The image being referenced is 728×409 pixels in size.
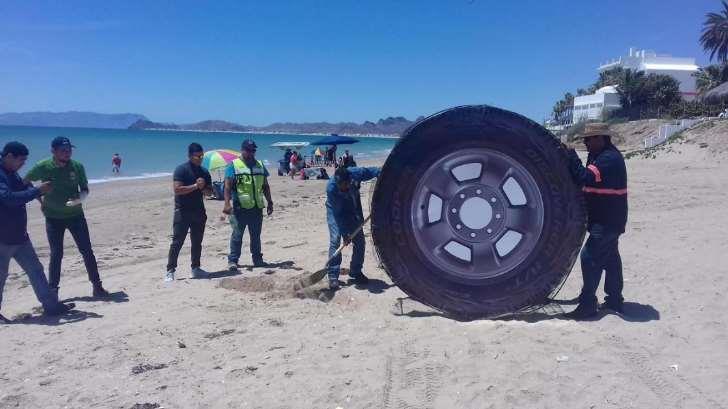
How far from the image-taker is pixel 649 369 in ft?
11.7

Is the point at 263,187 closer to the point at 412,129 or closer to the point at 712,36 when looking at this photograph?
the point at 412,129

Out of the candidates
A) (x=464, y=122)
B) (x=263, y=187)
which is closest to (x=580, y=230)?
(x=464, y=122)

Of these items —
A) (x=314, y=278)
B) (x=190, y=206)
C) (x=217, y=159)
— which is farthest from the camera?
(x=217, y=159)

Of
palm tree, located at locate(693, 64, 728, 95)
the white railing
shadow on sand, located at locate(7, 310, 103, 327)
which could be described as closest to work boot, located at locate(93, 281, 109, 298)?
shadow on sand, located at locate(7, 310, 103, 327)

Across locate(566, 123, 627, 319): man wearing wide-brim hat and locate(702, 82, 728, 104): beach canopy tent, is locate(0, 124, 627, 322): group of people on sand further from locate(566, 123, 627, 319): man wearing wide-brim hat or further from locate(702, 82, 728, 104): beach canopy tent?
locate(702, 82, 728, 104): beach canopy tent

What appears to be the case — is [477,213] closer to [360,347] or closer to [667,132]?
[360,347]

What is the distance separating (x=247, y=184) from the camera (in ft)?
25.0

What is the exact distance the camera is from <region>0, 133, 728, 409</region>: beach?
3.45 m

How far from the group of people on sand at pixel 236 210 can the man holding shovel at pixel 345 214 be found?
12 millimetres

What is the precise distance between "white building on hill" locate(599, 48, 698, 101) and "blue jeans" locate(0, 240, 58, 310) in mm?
73818

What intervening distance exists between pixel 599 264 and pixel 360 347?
7.21 feet

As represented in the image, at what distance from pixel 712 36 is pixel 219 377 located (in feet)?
235

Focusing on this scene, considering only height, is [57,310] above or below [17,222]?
below

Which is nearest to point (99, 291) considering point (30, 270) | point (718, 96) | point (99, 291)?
point (99, 291)
